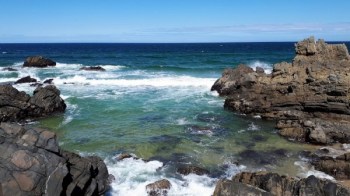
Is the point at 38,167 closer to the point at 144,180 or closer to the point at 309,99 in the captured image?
the point at 144,180

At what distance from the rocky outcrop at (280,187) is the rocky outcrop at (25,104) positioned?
18.3m

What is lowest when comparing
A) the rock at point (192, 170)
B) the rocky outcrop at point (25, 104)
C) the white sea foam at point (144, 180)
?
the white sea foam at point (144, 180)

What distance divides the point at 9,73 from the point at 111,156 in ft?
122

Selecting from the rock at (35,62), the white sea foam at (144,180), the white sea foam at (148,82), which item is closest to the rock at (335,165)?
the white sea foam at (144,180)

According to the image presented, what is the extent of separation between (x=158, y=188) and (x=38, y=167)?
546cm

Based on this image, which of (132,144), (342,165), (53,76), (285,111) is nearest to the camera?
(342,165)

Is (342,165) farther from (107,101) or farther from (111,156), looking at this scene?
(107,101)

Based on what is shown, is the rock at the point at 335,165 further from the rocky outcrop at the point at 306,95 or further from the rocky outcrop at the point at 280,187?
the rocky outcrop at the point at 280,187

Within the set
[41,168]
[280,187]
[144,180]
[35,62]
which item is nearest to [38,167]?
[41,168]

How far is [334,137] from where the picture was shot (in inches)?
Answer: 854

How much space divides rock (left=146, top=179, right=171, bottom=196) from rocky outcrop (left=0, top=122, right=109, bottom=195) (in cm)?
222

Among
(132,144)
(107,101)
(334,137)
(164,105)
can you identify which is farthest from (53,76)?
(334,137)

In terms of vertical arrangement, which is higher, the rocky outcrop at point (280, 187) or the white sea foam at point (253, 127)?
the rocky outcrop at point (280, 187)

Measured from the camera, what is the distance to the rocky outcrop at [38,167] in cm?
1064
